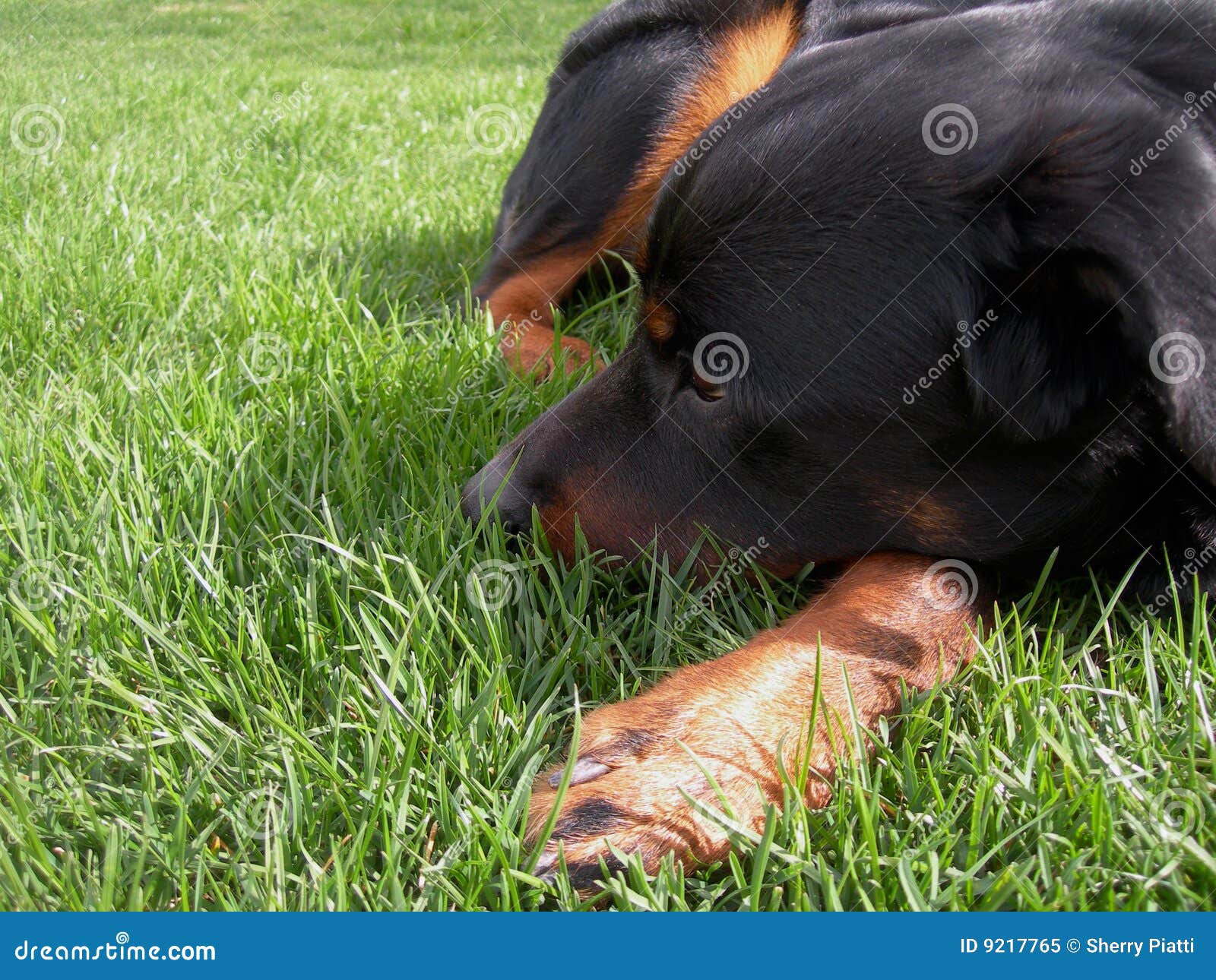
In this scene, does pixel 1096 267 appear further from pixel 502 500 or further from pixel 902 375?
pixel 502 500

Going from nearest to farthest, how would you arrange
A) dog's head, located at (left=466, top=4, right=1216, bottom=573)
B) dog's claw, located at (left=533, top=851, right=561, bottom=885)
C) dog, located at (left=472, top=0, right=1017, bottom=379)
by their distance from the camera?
dog's claw, located at (left=533, top=851, right=561, bottom=885)
dog's head, located at (left=466, top=4, right=1216, bottom=573)
dog, located at (left=472, top=0, right=1017, bottom=379)

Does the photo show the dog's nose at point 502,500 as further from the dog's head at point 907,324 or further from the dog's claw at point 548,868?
the dog's claw at point 548,868

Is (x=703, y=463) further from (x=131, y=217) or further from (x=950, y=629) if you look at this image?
(x=131, y=217)

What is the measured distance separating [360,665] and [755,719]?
700 millimetres

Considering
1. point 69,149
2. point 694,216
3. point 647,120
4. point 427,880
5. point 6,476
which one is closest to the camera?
point 427,880

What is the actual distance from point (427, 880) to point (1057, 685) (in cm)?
108

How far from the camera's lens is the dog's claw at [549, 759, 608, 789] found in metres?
1.52

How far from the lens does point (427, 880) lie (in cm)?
137

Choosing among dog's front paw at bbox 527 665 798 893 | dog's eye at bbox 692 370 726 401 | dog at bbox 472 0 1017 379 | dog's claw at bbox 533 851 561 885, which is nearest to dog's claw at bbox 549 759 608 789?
dog's front paw at bbox 527 665 798 893

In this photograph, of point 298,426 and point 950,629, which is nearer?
point 950,629

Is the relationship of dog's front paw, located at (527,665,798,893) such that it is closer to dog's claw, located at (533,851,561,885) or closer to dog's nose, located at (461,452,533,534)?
dog's claw, located at (533,851,561,885)

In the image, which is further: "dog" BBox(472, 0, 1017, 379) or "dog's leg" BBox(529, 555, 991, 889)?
"dog" BBox(472, 0, 1017, 379)

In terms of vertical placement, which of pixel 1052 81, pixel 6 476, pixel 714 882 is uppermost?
pixel 1052 81

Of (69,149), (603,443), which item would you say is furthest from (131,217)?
(603,443)
